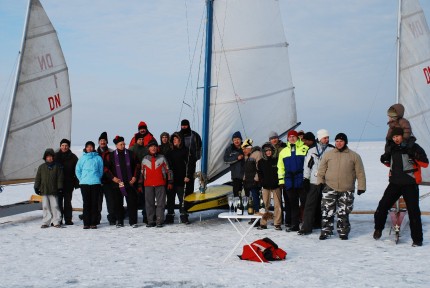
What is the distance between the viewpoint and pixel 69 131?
11547 mm

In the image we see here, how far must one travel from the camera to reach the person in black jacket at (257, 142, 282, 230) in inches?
338

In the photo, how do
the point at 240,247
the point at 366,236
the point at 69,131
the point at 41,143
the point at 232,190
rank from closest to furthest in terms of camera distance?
the point at 240,247
the point at 366,236
the point at 232,190
the point at 41,143
the point at 69,131

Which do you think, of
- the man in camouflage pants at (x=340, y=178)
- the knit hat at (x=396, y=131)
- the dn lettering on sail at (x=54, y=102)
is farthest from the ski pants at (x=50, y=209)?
the knit hat at (x=396, y=131)

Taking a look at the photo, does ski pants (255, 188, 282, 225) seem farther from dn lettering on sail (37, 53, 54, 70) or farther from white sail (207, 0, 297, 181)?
dn lettering on sail (37, 53, 54, 70)

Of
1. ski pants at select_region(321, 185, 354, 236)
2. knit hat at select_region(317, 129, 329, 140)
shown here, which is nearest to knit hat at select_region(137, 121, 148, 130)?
knit hat at select_region(317, 129, 329, 140)

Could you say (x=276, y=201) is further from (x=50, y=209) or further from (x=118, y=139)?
(x=50, y=209)

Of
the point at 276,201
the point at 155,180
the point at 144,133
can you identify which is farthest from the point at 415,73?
the point at 144,133

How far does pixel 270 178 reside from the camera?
8.59 metres

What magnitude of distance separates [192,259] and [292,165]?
2.55m

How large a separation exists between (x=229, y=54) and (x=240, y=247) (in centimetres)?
421

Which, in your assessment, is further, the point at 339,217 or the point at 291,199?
the point at 291,199

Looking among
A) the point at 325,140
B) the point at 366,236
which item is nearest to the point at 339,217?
the point at 366,236

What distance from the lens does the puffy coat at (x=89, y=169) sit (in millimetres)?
9133

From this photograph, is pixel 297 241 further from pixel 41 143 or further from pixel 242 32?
pixel 41 143
